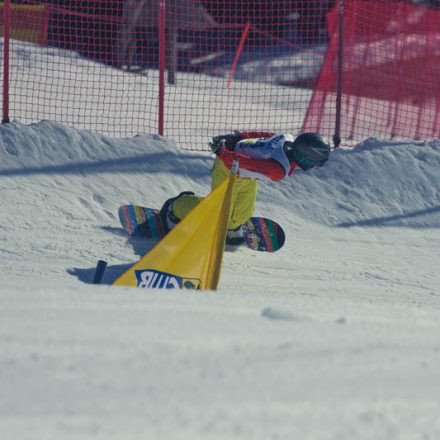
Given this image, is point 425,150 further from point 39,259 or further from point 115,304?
point 115,304

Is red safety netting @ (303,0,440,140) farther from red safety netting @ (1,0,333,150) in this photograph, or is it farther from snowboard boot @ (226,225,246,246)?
snowboard boot @ (226,225,246,246)

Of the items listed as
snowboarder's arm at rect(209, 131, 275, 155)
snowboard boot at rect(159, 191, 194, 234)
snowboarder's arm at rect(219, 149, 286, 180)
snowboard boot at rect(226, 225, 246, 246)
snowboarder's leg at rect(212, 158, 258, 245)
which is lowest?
snowboard boot at rect(226, 225, 246, 246)

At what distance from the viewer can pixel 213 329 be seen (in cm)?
381

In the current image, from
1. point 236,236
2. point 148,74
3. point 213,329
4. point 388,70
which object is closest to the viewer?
point 213,329

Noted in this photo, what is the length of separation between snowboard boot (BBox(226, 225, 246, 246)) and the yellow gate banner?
3.30 ft

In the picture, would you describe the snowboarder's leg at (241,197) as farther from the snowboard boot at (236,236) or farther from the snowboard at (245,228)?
the snowboard at (245,228)

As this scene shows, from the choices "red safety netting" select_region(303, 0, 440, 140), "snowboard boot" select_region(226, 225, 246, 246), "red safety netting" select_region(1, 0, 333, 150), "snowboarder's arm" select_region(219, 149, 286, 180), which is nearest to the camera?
"snowboarder's arm" select_region(219, 149, 286, 180)

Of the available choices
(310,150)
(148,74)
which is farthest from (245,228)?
(148,74)

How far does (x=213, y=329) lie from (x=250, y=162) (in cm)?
286

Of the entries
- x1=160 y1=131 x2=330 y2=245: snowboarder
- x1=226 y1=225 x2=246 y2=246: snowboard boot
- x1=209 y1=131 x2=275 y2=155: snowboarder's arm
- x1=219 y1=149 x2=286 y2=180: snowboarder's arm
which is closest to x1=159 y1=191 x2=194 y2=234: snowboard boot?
x1=160 y1=131 x2=330 y2=245: snowboarder

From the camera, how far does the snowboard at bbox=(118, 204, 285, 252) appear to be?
714 centimetres

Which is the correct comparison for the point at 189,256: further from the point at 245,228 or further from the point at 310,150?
the point at 245,228

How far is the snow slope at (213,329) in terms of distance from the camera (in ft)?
9.41

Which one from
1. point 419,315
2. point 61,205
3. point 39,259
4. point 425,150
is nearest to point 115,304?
point 419,315
